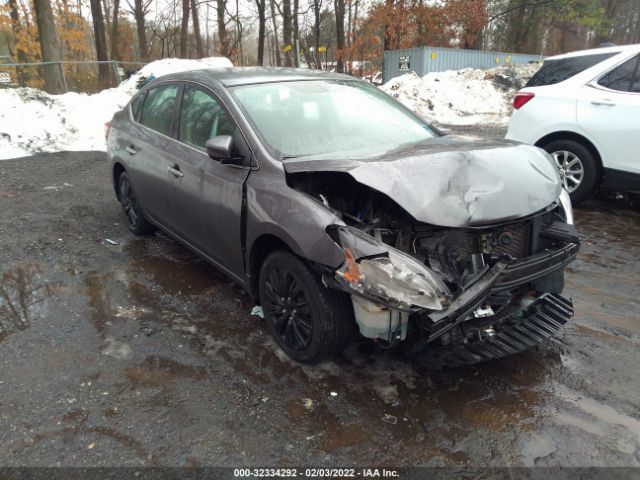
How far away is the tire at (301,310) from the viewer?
2.66 meters

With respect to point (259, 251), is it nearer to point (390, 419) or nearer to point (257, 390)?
point (257, 390)

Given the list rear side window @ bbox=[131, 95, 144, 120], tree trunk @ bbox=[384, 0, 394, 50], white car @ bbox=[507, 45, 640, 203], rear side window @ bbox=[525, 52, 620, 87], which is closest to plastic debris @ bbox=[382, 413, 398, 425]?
white car @ bbox=[507, 45, 640, 203]

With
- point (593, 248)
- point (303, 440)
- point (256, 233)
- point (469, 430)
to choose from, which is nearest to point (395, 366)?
point (469, 430)

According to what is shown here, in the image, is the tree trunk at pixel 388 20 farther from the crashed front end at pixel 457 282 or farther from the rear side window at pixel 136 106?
the crashed front end at pixel 457 282

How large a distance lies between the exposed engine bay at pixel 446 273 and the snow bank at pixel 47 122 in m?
9.32

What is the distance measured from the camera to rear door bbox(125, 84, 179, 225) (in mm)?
4145

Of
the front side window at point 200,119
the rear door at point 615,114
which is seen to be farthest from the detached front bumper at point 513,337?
the rear door at point 615,114

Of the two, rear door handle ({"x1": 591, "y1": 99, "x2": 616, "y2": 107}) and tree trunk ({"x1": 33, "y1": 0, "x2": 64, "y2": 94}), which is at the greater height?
tree trunk ({"x1": 33, "y1": 0, "x2": 64, "y2": 94})

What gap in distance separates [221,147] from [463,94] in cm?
1608

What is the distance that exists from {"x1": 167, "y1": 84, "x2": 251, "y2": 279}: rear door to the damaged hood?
0.52 metres

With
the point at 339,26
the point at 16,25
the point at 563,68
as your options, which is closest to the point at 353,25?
the point at 339,26

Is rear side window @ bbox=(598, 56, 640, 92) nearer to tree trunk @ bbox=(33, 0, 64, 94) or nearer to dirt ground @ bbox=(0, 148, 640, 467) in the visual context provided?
dirt ground @ bbox=(0, 148, 640, 467)

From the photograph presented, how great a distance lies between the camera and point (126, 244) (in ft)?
16.8

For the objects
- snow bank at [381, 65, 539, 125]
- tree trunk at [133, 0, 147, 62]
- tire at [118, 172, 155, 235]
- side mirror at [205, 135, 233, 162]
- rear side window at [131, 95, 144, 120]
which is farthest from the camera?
tree trunk at [133, 0, 147, 62]
